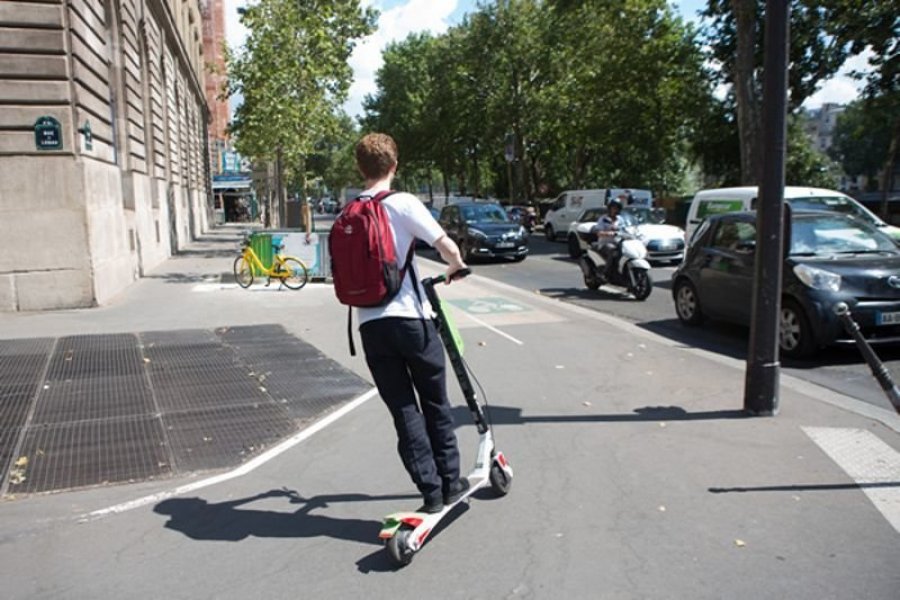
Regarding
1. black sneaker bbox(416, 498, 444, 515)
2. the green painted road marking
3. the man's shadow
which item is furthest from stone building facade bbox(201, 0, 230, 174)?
black sneaker bbox(416, 498, 444, 515)

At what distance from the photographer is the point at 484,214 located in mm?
22156

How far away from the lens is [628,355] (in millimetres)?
7723

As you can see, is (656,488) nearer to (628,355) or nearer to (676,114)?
(628,355)

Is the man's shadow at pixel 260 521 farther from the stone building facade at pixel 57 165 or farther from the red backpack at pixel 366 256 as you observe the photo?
the stone building facade at pixel 57 165

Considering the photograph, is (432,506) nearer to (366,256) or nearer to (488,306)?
(366,256)

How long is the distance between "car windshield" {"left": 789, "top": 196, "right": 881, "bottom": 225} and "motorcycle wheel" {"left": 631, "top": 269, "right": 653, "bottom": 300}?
3059mm

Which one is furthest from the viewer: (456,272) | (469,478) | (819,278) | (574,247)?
(574,247)

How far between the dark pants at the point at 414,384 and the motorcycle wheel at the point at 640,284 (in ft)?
31.7

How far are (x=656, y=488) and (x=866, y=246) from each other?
219 inches

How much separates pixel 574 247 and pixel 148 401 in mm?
17001

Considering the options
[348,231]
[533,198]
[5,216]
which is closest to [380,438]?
[348,231]

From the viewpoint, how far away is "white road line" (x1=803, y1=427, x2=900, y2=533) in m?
3.91

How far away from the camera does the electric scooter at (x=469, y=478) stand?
10.7 ft

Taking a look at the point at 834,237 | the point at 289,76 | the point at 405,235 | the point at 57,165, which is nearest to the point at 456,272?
the point at 405,235
